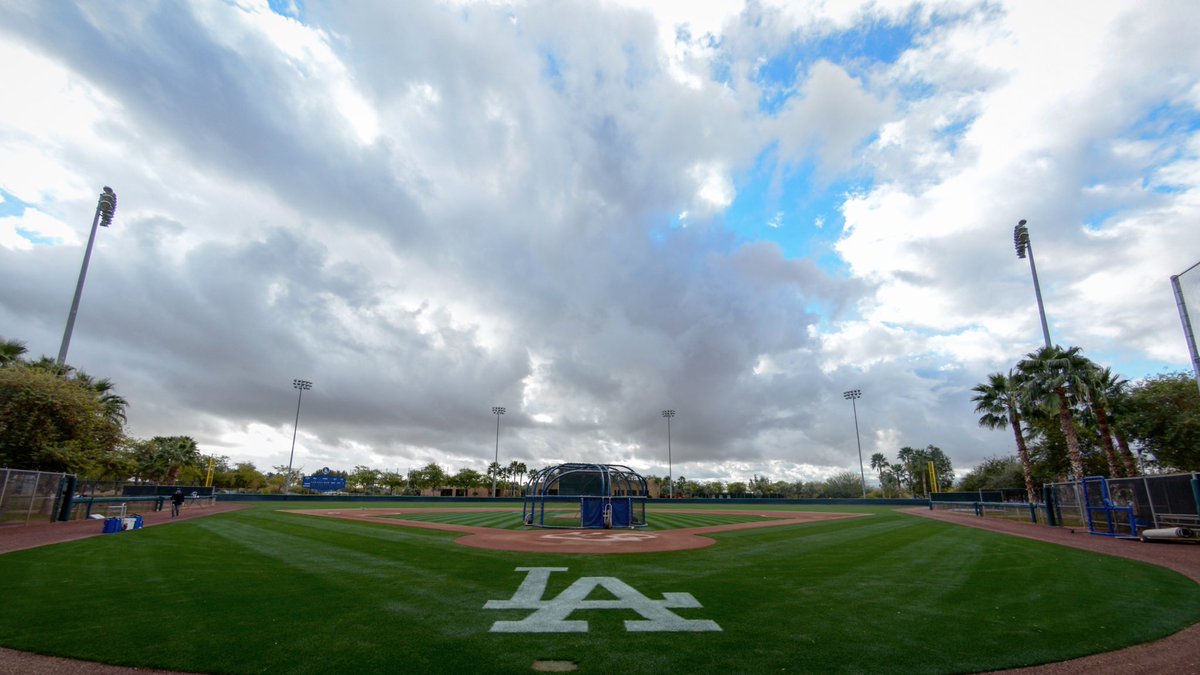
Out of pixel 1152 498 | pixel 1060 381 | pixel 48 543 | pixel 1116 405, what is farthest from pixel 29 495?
pixel 1116 405

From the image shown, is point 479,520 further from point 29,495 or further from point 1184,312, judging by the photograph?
point 1184,312

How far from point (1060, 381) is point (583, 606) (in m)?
34.1

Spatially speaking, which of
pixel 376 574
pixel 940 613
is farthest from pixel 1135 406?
pixel 376 574

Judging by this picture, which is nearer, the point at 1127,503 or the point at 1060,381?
the point at 1127,503

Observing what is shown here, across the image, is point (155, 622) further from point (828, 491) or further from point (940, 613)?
point (828, 491)

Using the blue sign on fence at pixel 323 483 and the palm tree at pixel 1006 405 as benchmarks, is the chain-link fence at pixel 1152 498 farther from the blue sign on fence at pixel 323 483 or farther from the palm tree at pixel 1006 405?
the blue sign on fence at pixel 323 483

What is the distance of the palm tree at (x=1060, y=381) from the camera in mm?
31125

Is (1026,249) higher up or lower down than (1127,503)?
higher up

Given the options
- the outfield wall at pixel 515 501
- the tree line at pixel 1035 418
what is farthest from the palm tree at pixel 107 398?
the outfield wall at pixel 515 501

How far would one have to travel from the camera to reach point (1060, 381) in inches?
1221

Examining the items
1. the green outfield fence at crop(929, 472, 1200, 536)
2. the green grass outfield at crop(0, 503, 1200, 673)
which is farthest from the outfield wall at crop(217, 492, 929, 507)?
the green grass outfield at crop(0, 503, 1200, 673)

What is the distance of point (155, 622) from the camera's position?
805cm

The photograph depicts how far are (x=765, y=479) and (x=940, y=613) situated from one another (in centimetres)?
12285

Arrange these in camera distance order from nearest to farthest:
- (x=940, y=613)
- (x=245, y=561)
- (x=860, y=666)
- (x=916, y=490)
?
(x=860, y=666), (x=940, y=613), (x=245, y=561), (x=916, y=490)
